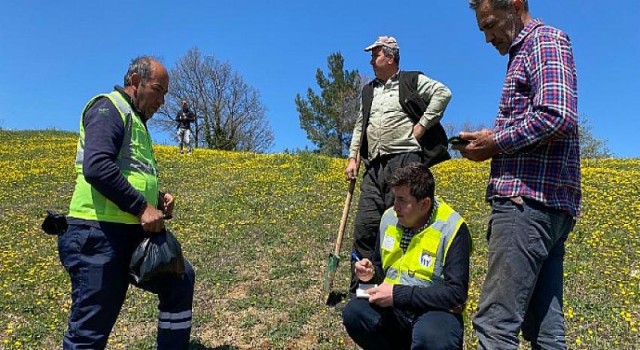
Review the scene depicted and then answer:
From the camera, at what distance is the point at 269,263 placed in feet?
22.5

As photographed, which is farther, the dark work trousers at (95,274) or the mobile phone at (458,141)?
the dark work trousers at (95,274)

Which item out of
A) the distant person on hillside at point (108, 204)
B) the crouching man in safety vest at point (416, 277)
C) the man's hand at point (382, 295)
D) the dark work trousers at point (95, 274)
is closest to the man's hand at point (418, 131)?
the crouching man in safety vest at point (416, 277)

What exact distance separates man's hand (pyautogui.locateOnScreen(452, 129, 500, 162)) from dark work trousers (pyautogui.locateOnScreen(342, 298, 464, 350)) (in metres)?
0.99

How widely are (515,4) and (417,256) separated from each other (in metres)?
1.51

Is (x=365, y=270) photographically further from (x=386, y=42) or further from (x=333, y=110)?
(x=333, y=110)

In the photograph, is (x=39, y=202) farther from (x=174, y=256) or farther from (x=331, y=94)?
(x=331, y=94)

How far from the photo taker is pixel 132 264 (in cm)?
321

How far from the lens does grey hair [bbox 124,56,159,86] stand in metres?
3.25

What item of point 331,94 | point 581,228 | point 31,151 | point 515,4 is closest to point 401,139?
point 515,4

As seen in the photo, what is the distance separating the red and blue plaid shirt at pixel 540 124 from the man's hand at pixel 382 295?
847mm

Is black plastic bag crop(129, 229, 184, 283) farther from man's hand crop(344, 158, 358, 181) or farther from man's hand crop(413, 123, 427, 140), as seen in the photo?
man's hand crop(413, 123, 427, 140)

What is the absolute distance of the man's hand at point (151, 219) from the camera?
→ 10.4ft

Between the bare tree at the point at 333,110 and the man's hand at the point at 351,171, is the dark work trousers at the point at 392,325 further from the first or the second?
the bare tree at the point at 333,110

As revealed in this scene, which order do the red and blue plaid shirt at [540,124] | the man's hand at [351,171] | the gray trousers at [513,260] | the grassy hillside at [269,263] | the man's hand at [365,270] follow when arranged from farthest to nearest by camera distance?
1. the man's hand at [351,171]
2. the grassy hillside at [269,263]
3. the man's hand at [365,270]
4. the gray trousers at [513,260]
5. the red and blue plaid shirt at [540,124]
